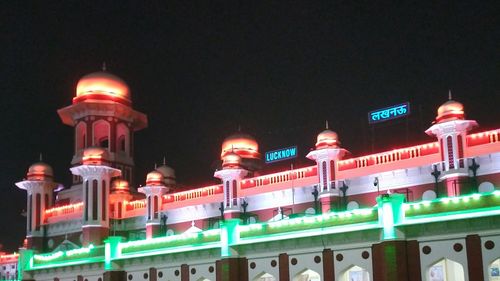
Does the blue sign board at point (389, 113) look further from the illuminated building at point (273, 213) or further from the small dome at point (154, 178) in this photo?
the small dome at point (154, 178)

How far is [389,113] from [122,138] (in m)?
21.0

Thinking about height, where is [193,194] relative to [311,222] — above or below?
above

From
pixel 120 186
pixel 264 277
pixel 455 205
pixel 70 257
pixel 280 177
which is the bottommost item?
pixel 264 277

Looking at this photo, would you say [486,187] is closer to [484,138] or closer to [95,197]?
[484,138]

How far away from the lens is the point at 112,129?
48469 millimetres

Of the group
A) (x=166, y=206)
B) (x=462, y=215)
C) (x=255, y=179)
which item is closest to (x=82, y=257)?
(x=166, y=206)

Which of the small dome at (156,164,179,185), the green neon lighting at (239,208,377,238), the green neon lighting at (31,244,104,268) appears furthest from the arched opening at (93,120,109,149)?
the green neon lighting at (239,208,377,238)

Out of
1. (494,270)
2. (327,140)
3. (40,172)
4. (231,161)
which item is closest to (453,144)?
(327,140)

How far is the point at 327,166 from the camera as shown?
35594 millimetres

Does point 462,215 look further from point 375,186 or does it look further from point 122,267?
point 122,267

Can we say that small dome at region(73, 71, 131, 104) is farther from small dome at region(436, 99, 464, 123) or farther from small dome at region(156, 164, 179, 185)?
small dome at region(436, 99, 464, 123)

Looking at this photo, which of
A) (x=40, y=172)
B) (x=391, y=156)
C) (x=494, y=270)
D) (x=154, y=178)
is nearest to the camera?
(x=494, y=270)

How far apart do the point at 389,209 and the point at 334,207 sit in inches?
332

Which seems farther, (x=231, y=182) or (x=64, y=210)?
(x=64, y=210)
